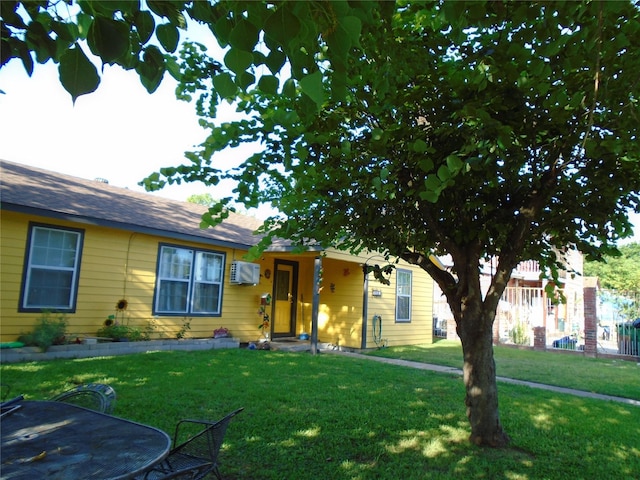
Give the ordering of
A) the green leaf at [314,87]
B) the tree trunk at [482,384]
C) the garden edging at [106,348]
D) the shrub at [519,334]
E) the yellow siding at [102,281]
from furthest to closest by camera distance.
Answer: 1. the shrub at [519,334]
2. the yellow siding at [102,281]
3. the garden edging at [106,348]
4. the tree trunk at [482,384]
5. the green leaf at [314,87]

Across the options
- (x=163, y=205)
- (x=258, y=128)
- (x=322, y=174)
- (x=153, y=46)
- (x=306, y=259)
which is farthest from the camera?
(x=306, y=259)

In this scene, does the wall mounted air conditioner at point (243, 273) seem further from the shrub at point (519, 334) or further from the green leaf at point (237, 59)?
the green leaf at point (237, 59)

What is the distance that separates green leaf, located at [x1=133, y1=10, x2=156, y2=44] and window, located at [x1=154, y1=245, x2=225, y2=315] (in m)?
9.03

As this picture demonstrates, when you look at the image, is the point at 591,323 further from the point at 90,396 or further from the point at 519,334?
the point at 90,396

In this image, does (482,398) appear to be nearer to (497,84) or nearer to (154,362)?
(497,84)

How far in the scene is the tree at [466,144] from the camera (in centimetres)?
270

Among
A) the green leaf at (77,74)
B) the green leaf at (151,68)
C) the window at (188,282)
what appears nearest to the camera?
the green leaf at (77,74)

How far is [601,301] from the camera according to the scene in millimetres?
13812

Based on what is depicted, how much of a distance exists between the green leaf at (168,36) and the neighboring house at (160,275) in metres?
4.03

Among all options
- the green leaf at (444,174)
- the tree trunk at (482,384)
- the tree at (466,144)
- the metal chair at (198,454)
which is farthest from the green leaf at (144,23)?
the tree trunk at (482,384)

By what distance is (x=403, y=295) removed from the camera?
14336mm

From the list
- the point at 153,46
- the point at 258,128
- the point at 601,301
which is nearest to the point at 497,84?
the point at 258,128

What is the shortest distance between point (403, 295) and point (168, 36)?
1345 centimetres

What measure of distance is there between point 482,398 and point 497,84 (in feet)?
9.09
